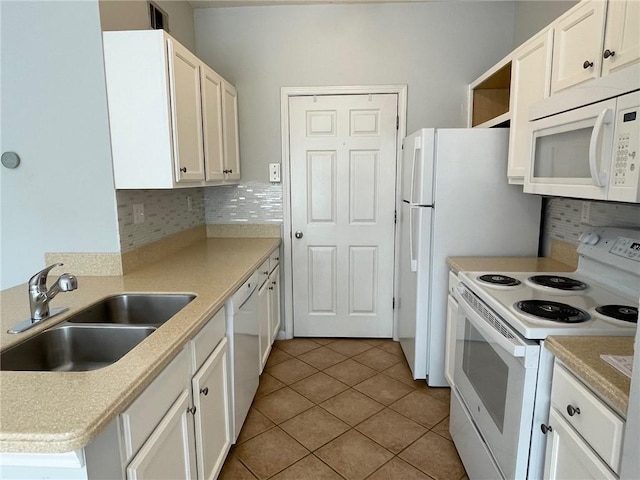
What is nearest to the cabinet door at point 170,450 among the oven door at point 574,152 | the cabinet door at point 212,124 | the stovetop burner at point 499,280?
the stovetop burner at point 499,280

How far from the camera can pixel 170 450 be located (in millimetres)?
1245

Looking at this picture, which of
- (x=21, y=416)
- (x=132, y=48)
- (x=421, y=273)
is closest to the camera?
(x=21, y=416)

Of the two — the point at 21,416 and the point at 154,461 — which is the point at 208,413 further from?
the point at 21,416

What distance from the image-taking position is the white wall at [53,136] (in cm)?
186

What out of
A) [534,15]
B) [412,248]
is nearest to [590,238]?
[412,248]

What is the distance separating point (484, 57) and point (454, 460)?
2.85 m

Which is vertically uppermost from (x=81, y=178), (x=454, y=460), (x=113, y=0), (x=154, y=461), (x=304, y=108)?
(x=113, y=0)

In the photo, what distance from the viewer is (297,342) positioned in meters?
3.43

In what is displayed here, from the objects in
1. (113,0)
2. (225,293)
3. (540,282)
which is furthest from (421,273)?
(113,0)

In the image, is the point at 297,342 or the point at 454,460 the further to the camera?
the point at 297,342

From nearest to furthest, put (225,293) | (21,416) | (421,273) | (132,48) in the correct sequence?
1. (21,416)
2. (225,293)
3. (132,48)
4. (421,273)

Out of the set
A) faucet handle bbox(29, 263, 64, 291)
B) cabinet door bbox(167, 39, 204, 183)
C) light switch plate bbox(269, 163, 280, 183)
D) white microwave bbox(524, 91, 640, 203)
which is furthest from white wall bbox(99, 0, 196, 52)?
white microwave bbox(524, 91, 640, 203)

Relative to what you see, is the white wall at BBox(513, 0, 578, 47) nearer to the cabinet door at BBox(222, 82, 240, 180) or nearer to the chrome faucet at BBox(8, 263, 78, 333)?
the cabinet door at BBox(222, 82, 240, 180)

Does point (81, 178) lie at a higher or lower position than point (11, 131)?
lower
